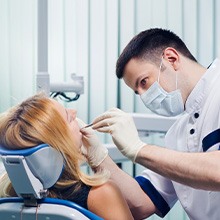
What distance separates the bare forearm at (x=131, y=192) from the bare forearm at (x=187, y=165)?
0.93ft

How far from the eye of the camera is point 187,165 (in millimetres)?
1269

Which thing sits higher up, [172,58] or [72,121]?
[172,58]

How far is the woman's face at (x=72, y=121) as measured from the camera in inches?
52.5

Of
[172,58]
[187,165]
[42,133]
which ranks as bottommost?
[187,165]

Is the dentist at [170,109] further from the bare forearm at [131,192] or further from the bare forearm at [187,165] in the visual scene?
the bare forearm at [187,165]

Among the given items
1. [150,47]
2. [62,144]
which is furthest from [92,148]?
[150,47]

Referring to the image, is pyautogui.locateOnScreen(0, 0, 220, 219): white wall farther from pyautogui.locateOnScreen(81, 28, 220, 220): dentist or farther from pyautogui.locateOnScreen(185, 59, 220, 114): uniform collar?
pyautogui.locateOnScreen(185, 59, 220, 114): uniform collar

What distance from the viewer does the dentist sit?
58.5 inches

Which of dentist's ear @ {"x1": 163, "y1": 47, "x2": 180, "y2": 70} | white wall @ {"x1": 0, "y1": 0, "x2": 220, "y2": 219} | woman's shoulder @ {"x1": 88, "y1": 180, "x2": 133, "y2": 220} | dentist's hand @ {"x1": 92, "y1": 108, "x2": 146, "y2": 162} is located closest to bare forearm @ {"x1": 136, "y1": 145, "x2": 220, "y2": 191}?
dentist's hand @ {"x1": 92, "y1": 108, "x2": 146, "y2": 162}

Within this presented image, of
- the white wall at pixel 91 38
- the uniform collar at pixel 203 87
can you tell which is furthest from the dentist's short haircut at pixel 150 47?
the white wall at pixel 91 38

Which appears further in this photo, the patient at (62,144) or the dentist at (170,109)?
the dentist at (170,109)

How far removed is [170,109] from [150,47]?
24 cm

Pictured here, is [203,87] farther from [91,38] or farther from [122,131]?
[91,38]

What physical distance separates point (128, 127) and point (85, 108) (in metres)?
1.32
